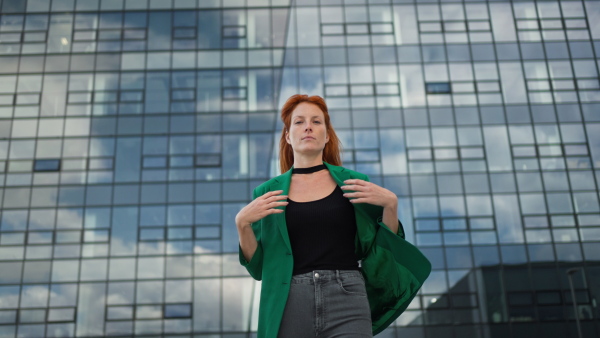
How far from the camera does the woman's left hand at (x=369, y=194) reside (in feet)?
9.95

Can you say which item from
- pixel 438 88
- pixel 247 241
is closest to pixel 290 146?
pixel 247 241

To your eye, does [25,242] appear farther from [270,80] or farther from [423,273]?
[423,273]

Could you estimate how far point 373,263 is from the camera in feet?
10.4

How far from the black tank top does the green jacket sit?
48 millimetres

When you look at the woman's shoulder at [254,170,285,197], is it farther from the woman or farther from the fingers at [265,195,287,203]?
the fingers at [265,195,287,203]

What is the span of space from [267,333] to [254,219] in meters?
0.54

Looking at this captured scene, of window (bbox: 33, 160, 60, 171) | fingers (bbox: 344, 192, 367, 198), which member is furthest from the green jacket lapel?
window (bbox: 33, 160, 60, 171)

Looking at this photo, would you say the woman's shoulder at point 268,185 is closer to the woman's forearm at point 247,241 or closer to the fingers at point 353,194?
the woman's forearm at point 247,241

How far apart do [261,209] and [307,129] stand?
0.55m

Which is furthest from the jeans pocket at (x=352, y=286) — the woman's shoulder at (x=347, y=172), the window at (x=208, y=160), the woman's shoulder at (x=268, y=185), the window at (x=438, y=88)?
the window at (x=438, y=88)

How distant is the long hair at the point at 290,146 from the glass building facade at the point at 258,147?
75.9 ft

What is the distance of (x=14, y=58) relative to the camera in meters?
30.5

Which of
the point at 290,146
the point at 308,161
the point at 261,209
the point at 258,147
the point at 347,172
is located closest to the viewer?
the point at 261,209

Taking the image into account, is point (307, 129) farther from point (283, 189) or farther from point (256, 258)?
point (256, 258)
